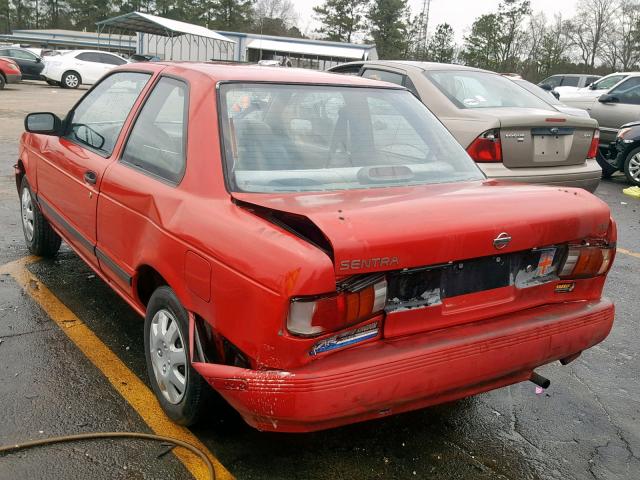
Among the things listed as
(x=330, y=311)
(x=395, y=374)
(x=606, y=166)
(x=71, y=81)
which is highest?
(x=330, y=311)

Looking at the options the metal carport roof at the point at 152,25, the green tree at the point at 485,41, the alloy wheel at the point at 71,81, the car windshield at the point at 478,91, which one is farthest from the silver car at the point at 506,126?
the green tree at the point at 485,41

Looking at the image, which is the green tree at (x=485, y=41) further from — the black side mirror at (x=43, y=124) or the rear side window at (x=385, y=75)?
the black side mirror at (x=43, y=124)

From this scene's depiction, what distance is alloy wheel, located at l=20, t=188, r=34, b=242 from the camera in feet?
16.4

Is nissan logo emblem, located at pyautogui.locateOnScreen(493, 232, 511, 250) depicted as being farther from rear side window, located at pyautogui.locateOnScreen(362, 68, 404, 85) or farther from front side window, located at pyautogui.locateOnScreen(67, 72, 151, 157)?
rear side window, located at pyautogui.locateOnScreen(362, 68, 404, 85)

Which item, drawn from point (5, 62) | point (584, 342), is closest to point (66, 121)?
point (584, 342)

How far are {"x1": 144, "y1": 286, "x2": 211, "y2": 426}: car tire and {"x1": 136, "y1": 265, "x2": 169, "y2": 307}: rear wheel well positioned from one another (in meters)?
0.11

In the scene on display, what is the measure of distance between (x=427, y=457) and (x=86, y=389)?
5.61ft

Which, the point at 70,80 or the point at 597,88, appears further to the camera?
the point at 70,80

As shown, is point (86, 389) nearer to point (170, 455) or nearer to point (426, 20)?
point (170, 455)

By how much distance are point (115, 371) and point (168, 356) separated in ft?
2.15

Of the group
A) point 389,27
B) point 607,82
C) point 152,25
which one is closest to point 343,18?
point 389,27

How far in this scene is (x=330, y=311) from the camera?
2170 millimetres

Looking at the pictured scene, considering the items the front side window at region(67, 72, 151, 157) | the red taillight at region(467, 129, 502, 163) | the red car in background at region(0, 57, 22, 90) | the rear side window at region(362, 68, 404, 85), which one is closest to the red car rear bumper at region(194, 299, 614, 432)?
the front side window at region(67, 72, 151, 157)

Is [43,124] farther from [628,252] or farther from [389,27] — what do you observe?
[389,27]
